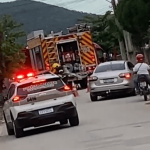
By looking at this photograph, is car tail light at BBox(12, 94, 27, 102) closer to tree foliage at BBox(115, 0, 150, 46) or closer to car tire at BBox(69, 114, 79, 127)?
car tire at BBox(69, 114, 79, 127)

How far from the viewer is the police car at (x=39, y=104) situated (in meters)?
15.5

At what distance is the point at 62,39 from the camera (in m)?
35.9

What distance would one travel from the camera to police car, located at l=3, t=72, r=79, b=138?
15492 mm

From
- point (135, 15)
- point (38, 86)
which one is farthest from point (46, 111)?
point (135, 15)

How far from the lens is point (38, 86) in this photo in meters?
15.9

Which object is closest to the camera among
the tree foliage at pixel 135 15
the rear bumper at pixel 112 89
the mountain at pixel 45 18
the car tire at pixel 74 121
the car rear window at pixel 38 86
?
the car rear window at pixel 38 86

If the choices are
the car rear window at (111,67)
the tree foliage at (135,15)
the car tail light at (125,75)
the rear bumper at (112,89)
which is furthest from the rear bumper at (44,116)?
the tree foliage at (135,15)

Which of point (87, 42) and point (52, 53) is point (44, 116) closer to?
point (52, 53)

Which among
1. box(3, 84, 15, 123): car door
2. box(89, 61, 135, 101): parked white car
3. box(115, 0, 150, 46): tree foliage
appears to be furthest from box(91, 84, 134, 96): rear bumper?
box(115, 0, 150, 46): tree foliage

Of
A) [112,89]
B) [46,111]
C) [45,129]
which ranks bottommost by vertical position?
[45,129]

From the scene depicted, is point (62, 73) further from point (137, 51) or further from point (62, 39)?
point (137, 51)

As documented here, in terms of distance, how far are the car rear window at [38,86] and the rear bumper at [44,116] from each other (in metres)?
0.60

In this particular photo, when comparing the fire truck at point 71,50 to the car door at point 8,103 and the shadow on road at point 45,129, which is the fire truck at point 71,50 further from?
the car door at point 8,103

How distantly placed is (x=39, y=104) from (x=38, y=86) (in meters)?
0.54
